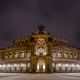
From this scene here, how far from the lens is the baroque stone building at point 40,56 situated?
80.6 meters

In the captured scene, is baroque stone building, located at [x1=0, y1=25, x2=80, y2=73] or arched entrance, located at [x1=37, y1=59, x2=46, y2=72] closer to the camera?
arched entrance, located at [x1=37, y1=59, x2=46, y2=72]

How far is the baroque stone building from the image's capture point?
8056cm

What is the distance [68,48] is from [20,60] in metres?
19.9

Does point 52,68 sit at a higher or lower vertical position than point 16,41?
lower

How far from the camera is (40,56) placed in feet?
263

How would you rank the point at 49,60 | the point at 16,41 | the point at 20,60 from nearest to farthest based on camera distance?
the point at 49,60, the point at 20,60, the point at 16,41

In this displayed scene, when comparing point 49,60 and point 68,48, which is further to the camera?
point 68,48

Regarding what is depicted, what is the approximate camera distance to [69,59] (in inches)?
3430

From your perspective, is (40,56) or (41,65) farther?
(41,65)

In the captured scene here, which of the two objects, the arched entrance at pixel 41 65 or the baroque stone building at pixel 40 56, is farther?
the baroque stone building at pixel 40 56

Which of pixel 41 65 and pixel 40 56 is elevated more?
pixel 40 56

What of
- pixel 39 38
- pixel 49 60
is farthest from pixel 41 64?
pixel 39 38

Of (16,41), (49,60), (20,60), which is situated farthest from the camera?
(16,41)

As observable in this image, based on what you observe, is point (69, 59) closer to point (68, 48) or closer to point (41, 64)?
point (68, 48)
